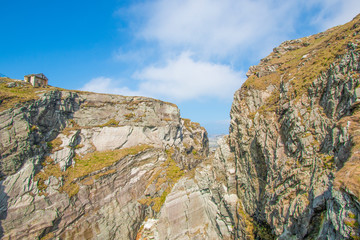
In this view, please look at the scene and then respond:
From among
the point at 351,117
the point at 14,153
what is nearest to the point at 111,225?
the point at 14,153

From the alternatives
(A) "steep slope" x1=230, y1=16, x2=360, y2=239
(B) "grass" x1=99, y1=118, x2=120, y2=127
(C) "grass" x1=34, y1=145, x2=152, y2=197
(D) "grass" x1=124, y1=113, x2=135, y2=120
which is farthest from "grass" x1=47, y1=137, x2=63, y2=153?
(A) "steep slope" x1=230, y1=16, x2=360, y2=239

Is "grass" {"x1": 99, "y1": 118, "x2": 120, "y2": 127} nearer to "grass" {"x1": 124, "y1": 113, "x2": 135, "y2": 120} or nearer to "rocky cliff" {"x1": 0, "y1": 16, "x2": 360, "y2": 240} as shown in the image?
"rocky cliff" {"x1": 0, "y1": 16, "x2": 360, "y2": 240}

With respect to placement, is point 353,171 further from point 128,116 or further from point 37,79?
point 37,79

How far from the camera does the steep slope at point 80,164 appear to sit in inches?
973

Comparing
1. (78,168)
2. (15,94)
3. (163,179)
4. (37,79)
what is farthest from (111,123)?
(37,79)

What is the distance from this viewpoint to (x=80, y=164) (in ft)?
102

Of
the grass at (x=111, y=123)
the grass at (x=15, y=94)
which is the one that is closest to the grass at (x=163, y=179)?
the grass at (x=111, y=123)

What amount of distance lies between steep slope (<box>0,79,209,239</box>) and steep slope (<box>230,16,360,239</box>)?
45.6ft

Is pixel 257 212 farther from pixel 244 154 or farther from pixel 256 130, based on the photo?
pixel 256 130

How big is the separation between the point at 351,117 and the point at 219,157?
16.8 m

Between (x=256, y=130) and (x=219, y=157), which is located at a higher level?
(x=256, y=130)

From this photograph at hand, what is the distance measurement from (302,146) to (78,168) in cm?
3101

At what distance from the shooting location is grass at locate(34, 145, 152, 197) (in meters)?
27.0

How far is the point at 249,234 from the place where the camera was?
20703 mm
